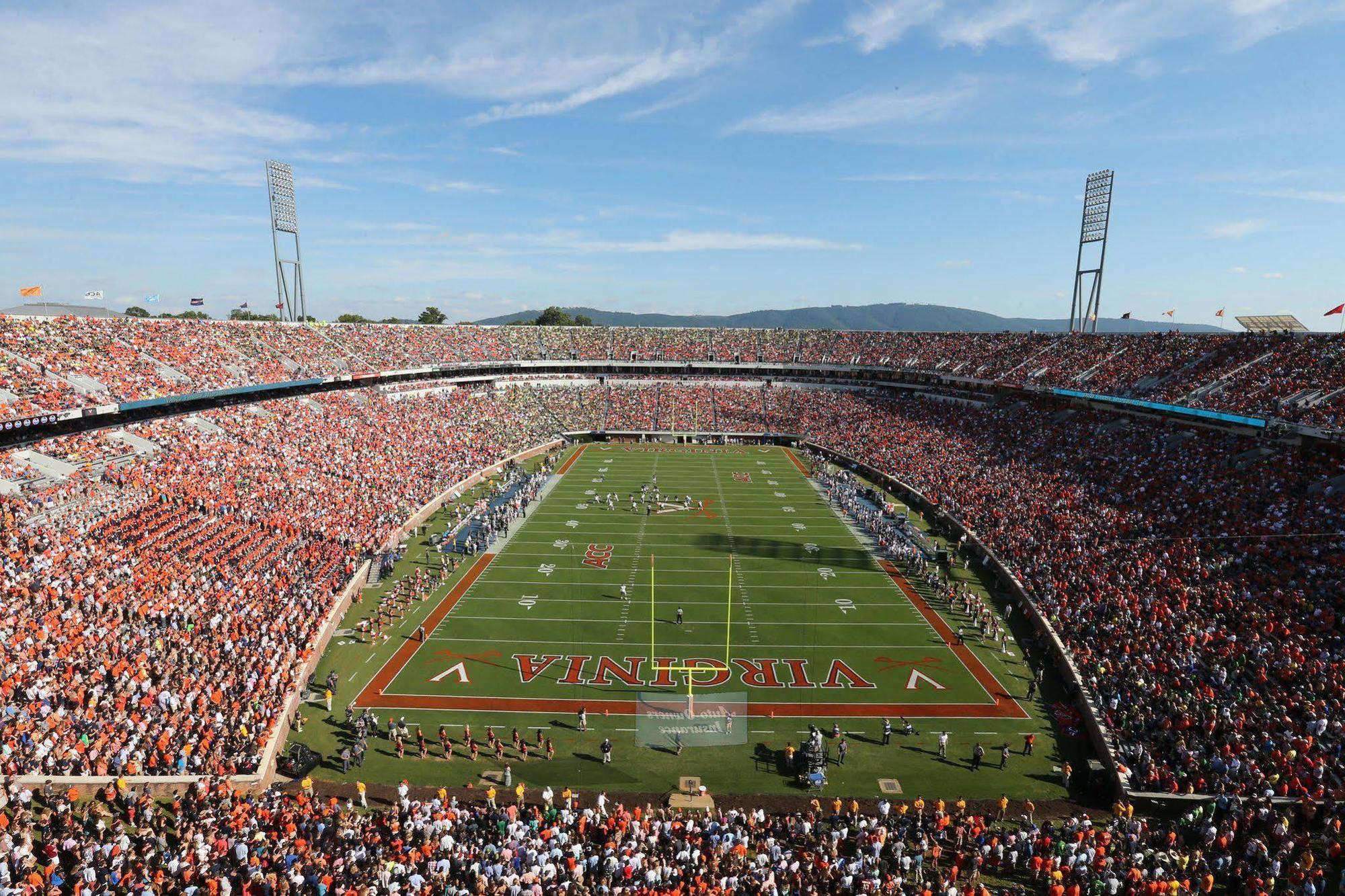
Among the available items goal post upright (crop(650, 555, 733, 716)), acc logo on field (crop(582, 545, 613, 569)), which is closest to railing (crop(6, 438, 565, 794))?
acc logo on field (crop(582, 545, 613, 569))

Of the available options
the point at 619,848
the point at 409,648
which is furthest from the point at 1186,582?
the point at 409,648

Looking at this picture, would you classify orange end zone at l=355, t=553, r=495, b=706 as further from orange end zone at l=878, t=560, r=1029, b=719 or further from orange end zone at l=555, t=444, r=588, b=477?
orange end zone at l=555, t=444, r=588, b=477

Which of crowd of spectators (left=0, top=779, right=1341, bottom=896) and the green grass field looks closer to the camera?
crowd of spectators (left=0, top=779, right=1341, bottom=896)

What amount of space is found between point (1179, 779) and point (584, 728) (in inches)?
521

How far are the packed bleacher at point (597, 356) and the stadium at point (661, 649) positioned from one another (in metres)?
0.33

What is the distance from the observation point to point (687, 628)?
2316 centimetres

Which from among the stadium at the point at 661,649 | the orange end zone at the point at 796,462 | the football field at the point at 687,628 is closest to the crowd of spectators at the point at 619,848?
the stadium at the point at 661,649

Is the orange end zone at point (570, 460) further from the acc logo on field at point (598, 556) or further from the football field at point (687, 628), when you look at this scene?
the acc logo on field at point (598, 556)

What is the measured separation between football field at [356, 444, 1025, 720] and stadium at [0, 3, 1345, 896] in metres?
0.15

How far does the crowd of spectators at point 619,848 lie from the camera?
35.8 ft

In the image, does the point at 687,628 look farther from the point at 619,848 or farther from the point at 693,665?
the point at 619,848

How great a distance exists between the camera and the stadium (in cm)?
1237

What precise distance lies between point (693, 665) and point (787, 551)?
11160mm

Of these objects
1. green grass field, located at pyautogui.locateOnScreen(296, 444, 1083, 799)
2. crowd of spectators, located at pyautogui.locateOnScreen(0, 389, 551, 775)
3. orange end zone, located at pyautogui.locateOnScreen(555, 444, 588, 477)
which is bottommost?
green grass field, located at pyautogui.locateOnScreen(296, 444, 1083, 799)
